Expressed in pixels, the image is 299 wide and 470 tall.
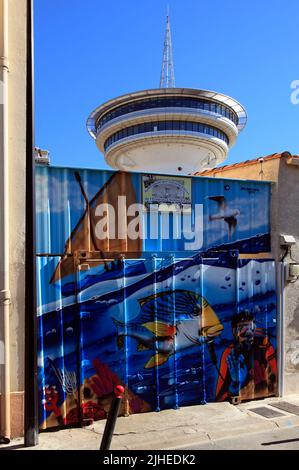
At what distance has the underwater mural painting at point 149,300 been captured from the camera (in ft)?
22.6

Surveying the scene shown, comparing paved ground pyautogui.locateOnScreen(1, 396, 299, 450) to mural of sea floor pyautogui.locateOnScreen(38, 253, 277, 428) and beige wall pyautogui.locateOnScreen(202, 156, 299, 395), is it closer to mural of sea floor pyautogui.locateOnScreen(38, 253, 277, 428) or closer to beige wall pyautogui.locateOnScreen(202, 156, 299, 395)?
mural of sea floor pyautogui.locateOnScreen(38, 253, 277, 428)

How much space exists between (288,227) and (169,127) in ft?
177

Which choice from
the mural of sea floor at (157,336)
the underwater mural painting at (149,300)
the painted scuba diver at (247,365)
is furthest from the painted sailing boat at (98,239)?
the painted scuba diver at (247,365)

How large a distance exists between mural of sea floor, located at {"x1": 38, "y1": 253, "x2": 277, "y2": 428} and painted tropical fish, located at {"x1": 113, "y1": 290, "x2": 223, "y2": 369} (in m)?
0.02

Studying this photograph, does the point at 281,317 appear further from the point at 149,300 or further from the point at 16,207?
the point at 16,207

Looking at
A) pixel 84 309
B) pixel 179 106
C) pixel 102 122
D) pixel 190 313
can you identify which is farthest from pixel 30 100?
pixel 102 122

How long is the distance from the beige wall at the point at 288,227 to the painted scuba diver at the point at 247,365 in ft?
1.34

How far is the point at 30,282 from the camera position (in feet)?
19.8

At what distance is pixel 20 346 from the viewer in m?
6.36

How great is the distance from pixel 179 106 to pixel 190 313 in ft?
182

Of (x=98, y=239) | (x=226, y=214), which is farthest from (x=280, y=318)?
(x=98, y=239)

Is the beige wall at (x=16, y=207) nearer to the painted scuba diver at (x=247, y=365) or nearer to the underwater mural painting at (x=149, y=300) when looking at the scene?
the underwater mural painting at (x=149, y=300)

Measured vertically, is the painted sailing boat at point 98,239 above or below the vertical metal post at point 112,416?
above
